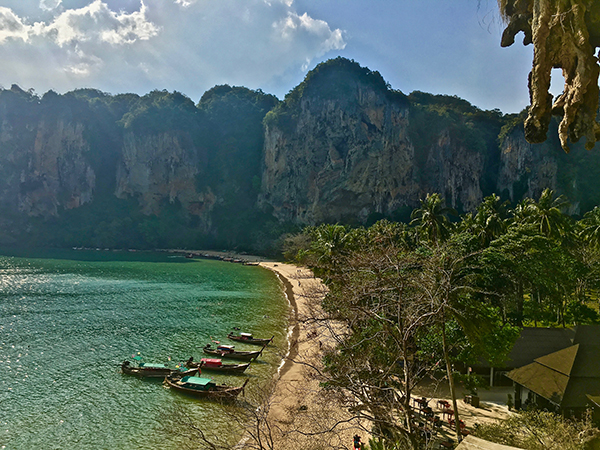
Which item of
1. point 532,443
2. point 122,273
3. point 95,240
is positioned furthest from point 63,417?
point 95,240

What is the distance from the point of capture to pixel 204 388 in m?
17.4

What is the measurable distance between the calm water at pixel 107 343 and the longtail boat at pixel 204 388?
0.42 meters

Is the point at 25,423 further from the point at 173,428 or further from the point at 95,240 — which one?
the point at 95,240

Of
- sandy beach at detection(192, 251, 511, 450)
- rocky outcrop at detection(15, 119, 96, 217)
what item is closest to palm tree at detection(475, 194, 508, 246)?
sandy beach at detection(192, 251, 511, 450)

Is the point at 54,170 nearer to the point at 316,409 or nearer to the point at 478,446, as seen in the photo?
the point at 316,409

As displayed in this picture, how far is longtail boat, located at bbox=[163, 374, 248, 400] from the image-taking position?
656 inches

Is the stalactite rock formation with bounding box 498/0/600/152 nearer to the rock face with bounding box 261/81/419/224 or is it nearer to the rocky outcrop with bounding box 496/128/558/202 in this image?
the rock face with bounding box 261/81/419/224

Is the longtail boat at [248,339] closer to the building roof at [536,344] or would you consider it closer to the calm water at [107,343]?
the calm water at [107,343]

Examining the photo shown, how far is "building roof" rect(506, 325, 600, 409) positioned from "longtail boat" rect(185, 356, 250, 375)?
14.1 meters

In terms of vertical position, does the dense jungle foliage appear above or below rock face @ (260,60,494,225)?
below

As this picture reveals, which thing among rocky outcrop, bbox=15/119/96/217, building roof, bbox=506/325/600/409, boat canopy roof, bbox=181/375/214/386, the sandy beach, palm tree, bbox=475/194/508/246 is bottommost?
boat canopy roof, bbox=181/375/214/386

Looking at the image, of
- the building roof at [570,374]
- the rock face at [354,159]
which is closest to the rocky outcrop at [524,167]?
the rock face at [354,159]

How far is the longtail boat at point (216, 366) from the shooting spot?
2041 centimetres

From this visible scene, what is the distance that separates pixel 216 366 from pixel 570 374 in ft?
56.8
